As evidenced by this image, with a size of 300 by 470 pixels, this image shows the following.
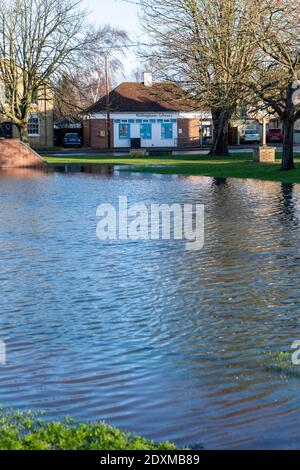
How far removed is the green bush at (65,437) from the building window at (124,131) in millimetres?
68826

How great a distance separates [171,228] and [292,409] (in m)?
10.7

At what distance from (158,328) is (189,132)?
224ft

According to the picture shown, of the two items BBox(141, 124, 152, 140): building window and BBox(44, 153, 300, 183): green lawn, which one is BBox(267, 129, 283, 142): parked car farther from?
BBox(44, 153, 300, 183): green lawn

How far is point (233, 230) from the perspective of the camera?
15750 millimetres

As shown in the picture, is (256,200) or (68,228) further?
(256,200)

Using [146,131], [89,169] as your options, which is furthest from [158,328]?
[146,131]

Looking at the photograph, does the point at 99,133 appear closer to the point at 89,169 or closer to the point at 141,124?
the point at 141,124

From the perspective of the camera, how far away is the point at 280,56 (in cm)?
3016

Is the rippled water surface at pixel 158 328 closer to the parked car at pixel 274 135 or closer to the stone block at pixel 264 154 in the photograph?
the stone block at pixel 264 154

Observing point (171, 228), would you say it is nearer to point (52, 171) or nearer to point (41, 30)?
point (52, 171)

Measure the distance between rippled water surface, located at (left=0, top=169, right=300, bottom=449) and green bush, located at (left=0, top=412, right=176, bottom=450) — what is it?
10.2 inches

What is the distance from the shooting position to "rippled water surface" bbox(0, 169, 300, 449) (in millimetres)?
5875

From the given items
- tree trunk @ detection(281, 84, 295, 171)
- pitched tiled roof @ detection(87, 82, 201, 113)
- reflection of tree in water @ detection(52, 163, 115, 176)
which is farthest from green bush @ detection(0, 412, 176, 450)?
→ pitched tiled roof @ detection(87, 82, 201, 113)

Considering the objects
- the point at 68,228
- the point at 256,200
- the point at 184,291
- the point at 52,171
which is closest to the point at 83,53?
the point at 52,171
